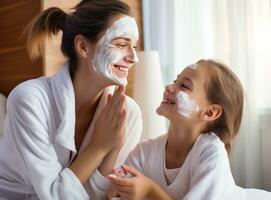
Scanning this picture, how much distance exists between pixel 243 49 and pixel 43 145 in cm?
116

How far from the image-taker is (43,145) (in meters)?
1.07

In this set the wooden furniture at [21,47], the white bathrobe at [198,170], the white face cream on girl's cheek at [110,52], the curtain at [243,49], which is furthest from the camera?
the wooden furniture at [21,47]

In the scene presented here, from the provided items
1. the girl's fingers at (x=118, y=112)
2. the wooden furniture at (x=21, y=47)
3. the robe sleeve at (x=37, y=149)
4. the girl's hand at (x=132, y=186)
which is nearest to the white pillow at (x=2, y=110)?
the wooden furniture at (x=21, y=47)

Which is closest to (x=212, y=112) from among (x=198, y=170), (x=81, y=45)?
(x=198, y=170)

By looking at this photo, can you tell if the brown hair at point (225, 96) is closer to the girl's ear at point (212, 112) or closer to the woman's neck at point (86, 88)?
the girl's ear at point (212, 112)

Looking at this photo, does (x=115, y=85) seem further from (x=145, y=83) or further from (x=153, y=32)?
(x=153, y=32)

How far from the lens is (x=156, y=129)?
195cm

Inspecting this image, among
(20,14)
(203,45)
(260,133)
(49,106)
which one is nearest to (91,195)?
(49,106)

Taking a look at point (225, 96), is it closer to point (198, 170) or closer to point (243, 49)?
point (198, 170)

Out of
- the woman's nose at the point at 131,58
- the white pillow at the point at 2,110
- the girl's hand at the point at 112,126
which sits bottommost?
the white pillow at the point at 2,110

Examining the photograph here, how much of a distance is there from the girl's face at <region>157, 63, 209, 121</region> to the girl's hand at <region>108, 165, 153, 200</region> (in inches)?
9.2

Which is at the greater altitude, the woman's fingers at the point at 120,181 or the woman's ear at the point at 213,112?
the woman's ear at the point at 213,112

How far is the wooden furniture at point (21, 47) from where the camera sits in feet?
6.50

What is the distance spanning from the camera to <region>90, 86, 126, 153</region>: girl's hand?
1.13m
